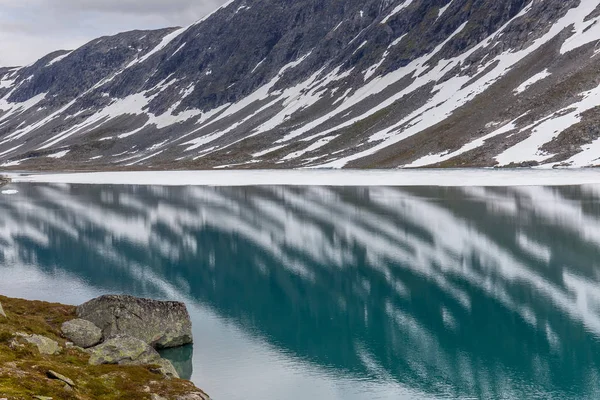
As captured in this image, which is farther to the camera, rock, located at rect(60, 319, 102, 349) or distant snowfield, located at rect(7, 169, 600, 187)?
distant snowfield, located at rect(7, 169, 600, 187)

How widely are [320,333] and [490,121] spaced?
11700 cm

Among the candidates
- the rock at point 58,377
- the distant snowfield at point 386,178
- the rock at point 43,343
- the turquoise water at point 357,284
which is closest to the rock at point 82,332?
the rock at point 43,343

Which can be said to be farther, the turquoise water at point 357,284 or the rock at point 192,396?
the turquoise water at point 357,284

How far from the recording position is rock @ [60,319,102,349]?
88.1ft

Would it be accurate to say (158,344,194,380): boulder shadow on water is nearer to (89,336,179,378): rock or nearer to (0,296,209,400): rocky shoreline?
(0,296,209,400): rocky shoreline

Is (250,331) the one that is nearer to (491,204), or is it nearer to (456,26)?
(491,204)

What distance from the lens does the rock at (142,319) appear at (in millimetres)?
28109

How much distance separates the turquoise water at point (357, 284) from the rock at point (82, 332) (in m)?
3.29

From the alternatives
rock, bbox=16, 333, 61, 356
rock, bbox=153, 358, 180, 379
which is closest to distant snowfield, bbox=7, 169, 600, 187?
rock, bbox=153, 358, 180, 379

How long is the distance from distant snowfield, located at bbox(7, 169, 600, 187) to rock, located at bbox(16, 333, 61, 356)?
84833 millimetres

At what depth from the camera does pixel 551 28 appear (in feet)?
538

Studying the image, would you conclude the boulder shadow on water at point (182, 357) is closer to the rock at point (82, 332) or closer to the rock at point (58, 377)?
the rock at point (82, 332)

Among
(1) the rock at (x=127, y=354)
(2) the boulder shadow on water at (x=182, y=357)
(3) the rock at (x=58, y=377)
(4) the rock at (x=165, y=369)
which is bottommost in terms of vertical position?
(2) the boulder shadow on water at (x=182, y=357)

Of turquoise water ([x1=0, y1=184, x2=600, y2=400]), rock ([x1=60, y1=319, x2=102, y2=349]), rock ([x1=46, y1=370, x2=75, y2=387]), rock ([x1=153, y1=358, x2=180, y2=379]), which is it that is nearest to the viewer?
rock ([x1=46, y1=370, x2=75, y2=387])
